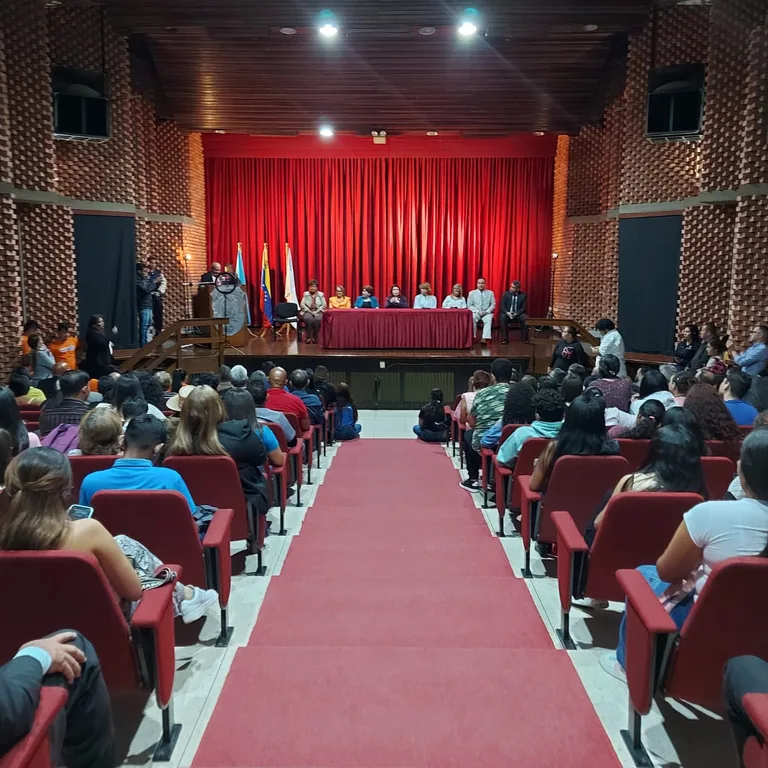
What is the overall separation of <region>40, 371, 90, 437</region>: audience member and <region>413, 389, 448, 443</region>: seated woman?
13.3 ft

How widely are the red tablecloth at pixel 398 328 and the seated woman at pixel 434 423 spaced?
319 cm

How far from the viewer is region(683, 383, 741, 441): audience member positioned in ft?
12.5

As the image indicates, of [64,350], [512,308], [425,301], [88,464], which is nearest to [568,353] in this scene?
[512,308]

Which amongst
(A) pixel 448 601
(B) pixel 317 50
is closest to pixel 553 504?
(A) pixel 448 601

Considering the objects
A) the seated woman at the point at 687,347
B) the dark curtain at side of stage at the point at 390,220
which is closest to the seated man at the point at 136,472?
the seated woman at the point at 687,347

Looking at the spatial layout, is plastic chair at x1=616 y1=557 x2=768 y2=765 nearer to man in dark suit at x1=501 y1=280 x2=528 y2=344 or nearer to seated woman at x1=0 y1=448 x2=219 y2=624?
seated woman at x1=0 y1=448 x2=219 y2=624

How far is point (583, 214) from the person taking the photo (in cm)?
1268

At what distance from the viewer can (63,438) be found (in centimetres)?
382

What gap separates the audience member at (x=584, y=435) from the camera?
340cm

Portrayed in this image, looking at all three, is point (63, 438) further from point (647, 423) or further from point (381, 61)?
point (381, 61)

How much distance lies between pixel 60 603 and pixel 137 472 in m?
0.86

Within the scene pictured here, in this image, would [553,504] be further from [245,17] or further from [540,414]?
[245,17]

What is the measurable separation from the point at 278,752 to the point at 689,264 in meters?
8.77

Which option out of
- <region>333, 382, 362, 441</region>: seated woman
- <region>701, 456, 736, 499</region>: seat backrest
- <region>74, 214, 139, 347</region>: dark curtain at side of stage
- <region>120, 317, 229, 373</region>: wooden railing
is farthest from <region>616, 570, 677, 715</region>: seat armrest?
<region>74, 214, 139, 347</region>: dark curtain at side of stage
